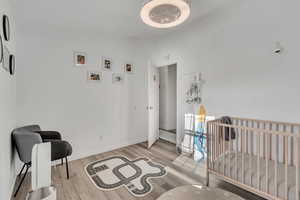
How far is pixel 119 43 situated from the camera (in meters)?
3.57

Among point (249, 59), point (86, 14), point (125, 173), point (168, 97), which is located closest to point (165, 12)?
point (86, 14)

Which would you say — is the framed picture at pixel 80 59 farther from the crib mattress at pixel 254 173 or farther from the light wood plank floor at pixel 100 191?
the crib mattress at pixel 254 173

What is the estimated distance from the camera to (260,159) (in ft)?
6.51

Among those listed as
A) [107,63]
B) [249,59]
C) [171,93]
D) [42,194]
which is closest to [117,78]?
[107,63]

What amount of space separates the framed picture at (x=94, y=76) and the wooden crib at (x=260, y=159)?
2467 millimetres

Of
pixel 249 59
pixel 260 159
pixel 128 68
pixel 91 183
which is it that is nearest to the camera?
pixel 260 159

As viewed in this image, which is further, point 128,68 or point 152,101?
point 128,68

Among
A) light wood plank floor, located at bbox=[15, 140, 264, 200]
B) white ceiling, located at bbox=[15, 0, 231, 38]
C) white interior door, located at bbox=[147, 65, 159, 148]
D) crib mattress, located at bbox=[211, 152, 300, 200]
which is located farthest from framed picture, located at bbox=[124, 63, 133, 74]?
crib mattress, located at bbox=[211, 152, 300, 200]

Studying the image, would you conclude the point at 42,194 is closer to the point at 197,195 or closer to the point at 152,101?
the point at 197,195

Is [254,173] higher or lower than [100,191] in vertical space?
higher

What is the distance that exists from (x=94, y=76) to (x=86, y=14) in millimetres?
1229

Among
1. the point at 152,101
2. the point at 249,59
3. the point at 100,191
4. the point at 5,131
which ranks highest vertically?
the point at 249,59

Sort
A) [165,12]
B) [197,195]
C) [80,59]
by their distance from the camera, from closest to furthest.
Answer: [197,195] < [165,12] < [80,59]

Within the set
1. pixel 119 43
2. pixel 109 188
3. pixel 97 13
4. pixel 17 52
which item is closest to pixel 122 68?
pixel 119 43
